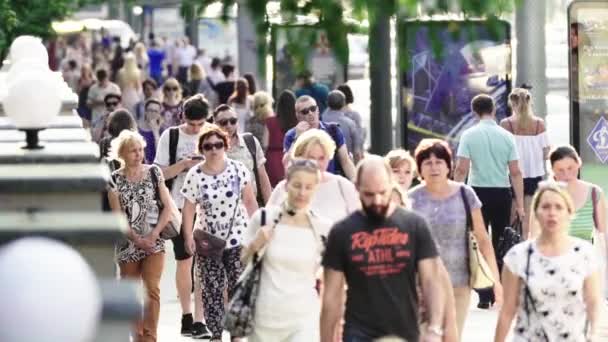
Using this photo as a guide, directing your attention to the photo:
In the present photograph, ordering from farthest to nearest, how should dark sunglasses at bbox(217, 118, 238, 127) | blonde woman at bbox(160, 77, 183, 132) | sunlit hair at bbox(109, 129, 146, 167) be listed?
blonde woman at bbox(160, 77, 183, 132) < dark sunglasses at bbox(217, 118, 238, 127) < sunlit hair at bbox(109, 129, 146, 167)

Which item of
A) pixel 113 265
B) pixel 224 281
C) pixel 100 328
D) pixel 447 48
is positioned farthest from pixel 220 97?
pixel 100 328

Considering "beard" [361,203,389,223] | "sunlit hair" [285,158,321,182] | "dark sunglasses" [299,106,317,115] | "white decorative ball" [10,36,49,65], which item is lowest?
"beard" [361,203,389,223]

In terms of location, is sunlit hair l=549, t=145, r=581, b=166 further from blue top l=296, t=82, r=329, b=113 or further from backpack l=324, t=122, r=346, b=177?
blue top l=296, t=82, r=329, b=113

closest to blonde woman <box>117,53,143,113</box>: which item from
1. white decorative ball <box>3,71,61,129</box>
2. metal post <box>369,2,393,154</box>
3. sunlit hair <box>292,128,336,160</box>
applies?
metal post <box>369,2,393,154</box>

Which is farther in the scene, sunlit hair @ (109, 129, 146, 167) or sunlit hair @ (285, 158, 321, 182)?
sunlit hair @ (109, 129, 146, 167)

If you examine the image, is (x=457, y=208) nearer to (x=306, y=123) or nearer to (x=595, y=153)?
(x=306, y=123)

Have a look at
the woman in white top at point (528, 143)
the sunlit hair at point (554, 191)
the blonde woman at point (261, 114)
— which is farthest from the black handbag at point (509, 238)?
the sunlit hair at point (554, 191)

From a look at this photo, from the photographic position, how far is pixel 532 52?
18.8 meters

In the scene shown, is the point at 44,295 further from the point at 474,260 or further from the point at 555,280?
the point at 474,260

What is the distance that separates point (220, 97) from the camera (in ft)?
88.8

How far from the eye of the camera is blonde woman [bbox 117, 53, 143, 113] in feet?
94.8

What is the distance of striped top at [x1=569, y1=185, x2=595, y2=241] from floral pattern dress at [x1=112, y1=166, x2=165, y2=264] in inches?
103

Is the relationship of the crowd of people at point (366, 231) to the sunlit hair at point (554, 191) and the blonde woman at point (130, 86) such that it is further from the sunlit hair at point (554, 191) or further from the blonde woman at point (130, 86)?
the blonde woman at point (130, 86)

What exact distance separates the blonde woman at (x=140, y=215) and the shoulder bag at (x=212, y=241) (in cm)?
23
